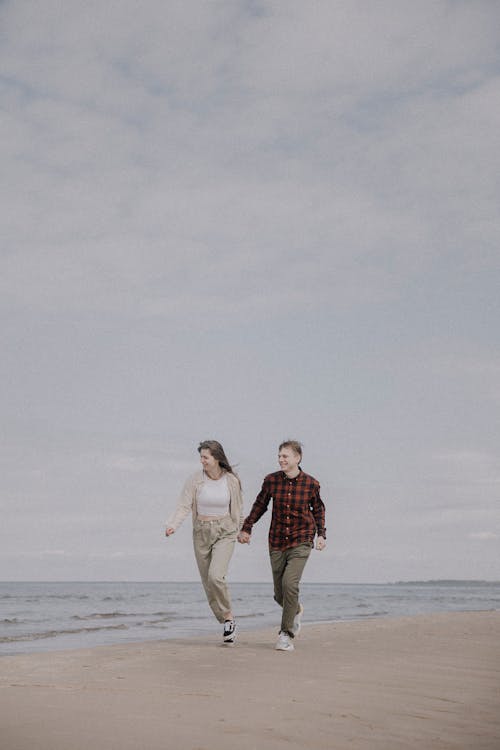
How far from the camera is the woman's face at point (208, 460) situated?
838 cm

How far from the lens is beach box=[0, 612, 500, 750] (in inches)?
153

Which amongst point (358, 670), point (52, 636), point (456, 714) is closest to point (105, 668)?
point (358, 670)

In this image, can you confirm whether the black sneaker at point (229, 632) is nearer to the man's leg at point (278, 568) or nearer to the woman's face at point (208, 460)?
the man's leg at point (278, 568)

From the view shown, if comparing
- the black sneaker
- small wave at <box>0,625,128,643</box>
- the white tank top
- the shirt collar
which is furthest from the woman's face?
small wave at <box>0,625,128,643</box>

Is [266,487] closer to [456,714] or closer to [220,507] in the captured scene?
[220,507]

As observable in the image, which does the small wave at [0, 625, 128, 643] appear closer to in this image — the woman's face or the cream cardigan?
the cream cardigan

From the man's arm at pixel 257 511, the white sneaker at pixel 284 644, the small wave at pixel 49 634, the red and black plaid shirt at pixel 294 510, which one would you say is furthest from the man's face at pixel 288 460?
the small wave at pixel 49 634

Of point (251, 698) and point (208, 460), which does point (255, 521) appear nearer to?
point (208, 460)

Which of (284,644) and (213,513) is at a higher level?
(213,513)

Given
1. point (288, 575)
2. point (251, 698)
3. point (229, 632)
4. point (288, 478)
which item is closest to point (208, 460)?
point (288, 478)

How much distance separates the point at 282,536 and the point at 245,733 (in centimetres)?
403

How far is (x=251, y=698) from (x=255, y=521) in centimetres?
330

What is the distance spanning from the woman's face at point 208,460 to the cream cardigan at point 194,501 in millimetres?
175

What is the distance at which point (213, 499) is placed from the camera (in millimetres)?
8383
